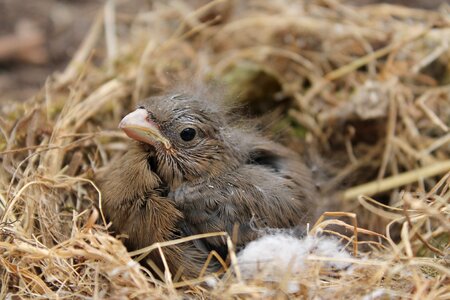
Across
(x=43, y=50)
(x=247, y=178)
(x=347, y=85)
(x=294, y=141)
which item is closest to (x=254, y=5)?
(x=347, y=85)

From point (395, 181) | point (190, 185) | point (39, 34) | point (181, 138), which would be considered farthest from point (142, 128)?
point (39, 34)

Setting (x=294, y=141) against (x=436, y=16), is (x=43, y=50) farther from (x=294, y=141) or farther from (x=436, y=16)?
(x=436, y=16)

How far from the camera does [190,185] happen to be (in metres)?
2.39

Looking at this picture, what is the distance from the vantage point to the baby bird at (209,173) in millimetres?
2314

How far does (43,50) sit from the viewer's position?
459 cm

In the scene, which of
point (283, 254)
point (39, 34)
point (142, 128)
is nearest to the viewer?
point (283, 254)

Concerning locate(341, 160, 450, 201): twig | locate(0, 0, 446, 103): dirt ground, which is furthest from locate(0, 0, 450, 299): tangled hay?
locate(0, 0, 446, 103): dirt ground

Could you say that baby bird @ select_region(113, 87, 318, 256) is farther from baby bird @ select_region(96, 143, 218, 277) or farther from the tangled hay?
the tangled hay

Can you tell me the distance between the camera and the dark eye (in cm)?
241

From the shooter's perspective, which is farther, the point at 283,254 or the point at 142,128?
the point at 142,128

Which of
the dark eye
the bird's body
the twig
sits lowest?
the twig

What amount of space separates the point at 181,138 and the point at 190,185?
20cm

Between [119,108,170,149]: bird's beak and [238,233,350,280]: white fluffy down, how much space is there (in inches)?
21.9

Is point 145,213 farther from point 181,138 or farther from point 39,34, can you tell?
point 39,34
